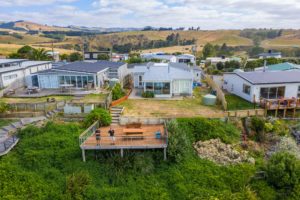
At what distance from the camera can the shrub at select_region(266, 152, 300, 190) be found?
45.7 feet

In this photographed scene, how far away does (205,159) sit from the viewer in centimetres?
1612

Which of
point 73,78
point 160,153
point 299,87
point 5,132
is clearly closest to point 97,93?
point 73,78

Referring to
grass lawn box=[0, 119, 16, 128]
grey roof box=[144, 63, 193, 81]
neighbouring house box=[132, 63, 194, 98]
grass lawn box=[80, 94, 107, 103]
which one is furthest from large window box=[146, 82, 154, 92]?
grass lawn box=[0, 119, 16, 128]

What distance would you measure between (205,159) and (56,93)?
19.0 meters

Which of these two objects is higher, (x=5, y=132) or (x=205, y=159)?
(x=5, y=132)

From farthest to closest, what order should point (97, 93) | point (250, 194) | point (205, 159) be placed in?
1. point (97, 93)
2. point (205, 159)
3. point (250, 194)

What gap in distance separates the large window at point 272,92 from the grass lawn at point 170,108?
5.00 m

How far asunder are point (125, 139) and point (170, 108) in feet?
25.2

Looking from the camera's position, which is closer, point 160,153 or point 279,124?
point 160,153

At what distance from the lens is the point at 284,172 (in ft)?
45.6

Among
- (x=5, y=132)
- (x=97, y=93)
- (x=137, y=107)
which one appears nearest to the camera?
(x=5, y=132)

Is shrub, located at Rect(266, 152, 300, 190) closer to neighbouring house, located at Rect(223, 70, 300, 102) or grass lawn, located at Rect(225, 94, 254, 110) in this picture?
grass lawn, located at Rect(225, 94, 254, 110)

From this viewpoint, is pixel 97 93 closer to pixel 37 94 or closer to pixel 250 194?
pixel 37 94

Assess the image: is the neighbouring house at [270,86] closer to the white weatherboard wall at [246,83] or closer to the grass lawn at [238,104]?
the white weatherboard wall at [246,83]
